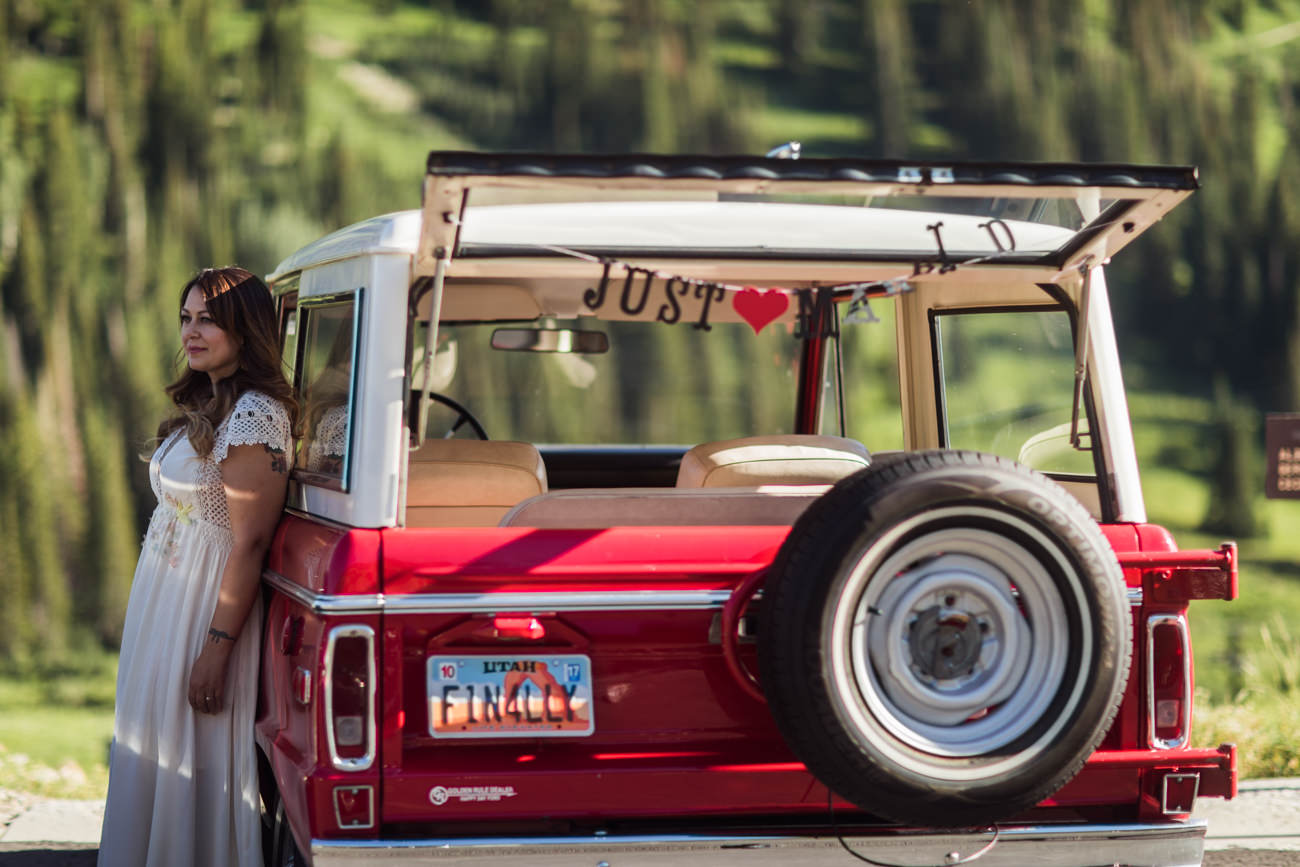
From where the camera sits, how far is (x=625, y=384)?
7.85m

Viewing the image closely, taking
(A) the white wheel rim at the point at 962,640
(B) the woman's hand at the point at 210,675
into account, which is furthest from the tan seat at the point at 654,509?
(B) the woman's hand at the point at 210,675

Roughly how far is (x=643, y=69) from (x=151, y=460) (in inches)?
212

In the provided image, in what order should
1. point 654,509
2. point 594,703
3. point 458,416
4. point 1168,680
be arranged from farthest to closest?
point 458,416, point 654,509, point 1168,680, point 594,703

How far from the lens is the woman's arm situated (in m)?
3.52

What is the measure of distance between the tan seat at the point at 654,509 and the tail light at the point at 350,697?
0.47 m

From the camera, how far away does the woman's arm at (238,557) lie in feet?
11.5

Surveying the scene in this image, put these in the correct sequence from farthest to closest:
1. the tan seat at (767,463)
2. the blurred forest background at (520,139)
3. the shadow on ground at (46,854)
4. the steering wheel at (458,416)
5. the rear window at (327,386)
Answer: the blurred forest background at (520,139) < the steering wheel at (458,416) < the shadow on ground at (46,854) < the tan seat at (767,463) < the rear window at (327,386)

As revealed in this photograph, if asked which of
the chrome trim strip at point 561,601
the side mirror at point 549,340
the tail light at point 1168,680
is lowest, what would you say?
the tail light at point 1168,680

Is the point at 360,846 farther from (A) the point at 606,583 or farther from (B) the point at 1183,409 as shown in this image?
(B) the point at 1183,409

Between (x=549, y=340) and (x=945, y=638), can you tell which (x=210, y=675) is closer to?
(x=945, y=638)

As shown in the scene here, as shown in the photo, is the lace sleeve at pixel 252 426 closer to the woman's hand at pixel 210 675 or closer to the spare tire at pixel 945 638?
the woman's hand at pixel 210 675

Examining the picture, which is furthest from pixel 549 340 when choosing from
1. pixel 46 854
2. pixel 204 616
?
pixel 46 854

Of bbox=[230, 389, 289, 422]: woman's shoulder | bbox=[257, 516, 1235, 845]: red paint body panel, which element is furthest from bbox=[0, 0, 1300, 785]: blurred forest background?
bbox=[257, 516, 1235, 845]: red paint body panel

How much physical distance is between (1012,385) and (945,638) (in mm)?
1548
